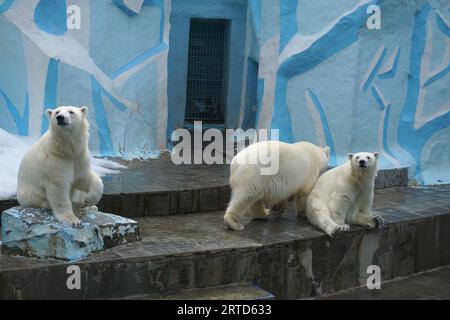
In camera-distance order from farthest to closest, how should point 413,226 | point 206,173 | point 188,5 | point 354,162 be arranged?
point 188,5, point 206,173, point 413,226, point 354,162

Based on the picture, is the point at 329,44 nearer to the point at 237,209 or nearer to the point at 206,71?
the point at 206,71

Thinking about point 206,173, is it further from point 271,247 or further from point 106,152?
point 271,247

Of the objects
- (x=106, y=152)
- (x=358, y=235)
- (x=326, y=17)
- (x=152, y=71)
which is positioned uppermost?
(x=326, y=17)

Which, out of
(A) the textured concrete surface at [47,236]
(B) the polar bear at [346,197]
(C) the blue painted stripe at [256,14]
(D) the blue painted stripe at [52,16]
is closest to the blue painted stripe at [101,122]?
(D) the blue painted stripe at [52,16]

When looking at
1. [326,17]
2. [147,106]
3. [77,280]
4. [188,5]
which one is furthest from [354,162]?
[188,5]

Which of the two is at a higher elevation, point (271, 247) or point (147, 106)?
point (147, 106)

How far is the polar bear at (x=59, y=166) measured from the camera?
13.3ft

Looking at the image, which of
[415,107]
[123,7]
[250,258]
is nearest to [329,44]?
[415,107]

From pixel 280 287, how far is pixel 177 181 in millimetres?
1737

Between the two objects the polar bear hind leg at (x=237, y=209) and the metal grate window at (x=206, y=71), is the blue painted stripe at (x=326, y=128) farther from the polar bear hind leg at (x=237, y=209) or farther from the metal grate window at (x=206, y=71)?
the polar bear hind leg at (x=237, y=209)

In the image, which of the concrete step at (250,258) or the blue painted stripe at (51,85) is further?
the blue painted stripe at (51,85)

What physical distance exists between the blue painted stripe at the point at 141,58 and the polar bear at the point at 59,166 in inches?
139

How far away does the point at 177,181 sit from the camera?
615cm

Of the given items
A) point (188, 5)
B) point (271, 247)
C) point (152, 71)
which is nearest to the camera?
point (271, 247)
